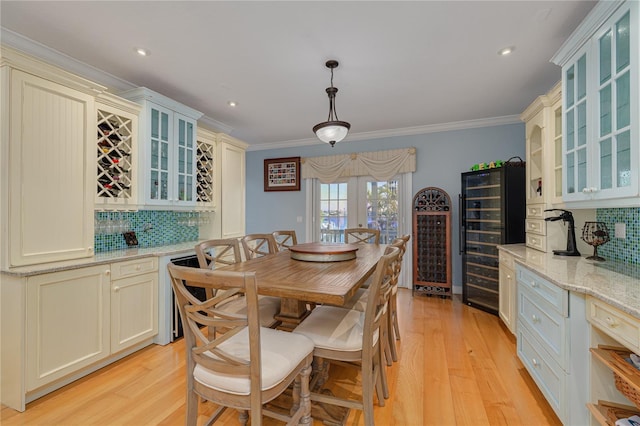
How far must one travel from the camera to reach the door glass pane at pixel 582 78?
6.23ft

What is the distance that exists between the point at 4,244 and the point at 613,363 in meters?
3.48

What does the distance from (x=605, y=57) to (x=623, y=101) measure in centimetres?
36

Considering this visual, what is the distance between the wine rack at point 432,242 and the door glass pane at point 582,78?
228cm

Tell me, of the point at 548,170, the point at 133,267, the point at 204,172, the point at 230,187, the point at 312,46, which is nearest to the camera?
the point at 312,46

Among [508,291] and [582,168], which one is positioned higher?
[582,168]

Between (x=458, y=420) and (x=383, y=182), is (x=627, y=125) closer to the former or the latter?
(x=458, y=420)

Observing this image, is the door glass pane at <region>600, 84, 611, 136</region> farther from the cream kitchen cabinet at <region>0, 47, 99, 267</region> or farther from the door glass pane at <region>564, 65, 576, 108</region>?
the cream kitchen cabinet at <region>0, 47, 99, 267</region>

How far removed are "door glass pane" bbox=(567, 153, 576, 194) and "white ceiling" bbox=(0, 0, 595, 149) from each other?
99cm

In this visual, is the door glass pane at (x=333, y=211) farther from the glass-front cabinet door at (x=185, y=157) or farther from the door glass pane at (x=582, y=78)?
the door glass pane at (x=582, y=78)

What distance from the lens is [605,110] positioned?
5.65 feet

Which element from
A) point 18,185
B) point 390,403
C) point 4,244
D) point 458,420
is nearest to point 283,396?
point 390,403

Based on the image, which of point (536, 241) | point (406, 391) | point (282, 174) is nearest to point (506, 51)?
point (536, 241)

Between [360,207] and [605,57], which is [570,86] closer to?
[605,57]

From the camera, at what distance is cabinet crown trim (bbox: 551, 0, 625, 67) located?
1612 mm
